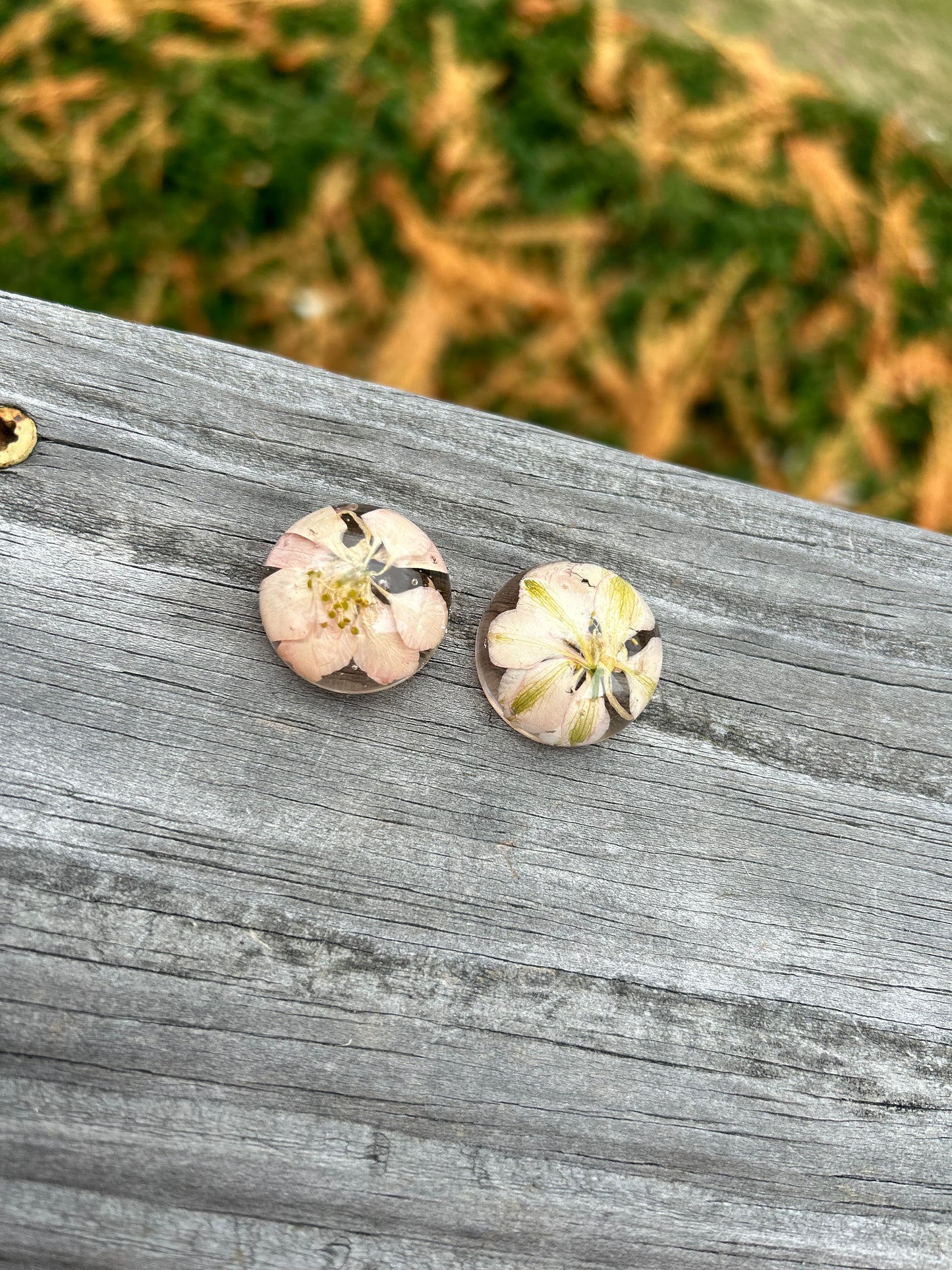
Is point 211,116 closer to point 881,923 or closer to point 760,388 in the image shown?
point 760,388

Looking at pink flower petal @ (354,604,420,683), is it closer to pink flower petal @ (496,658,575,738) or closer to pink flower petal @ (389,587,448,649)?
pink flower petal @ (389,587,448,649)

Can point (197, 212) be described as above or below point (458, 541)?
below

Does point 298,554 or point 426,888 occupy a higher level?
point 298,554

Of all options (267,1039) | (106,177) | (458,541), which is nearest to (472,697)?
(458,541)

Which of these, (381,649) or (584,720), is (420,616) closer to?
(381,649)

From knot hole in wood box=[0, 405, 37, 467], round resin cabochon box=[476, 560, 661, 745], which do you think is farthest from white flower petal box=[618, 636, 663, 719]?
knot hole in wood box=[0, 405, 37, 467]

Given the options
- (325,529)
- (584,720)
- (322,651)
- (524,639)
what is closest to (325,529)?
(325,529)
